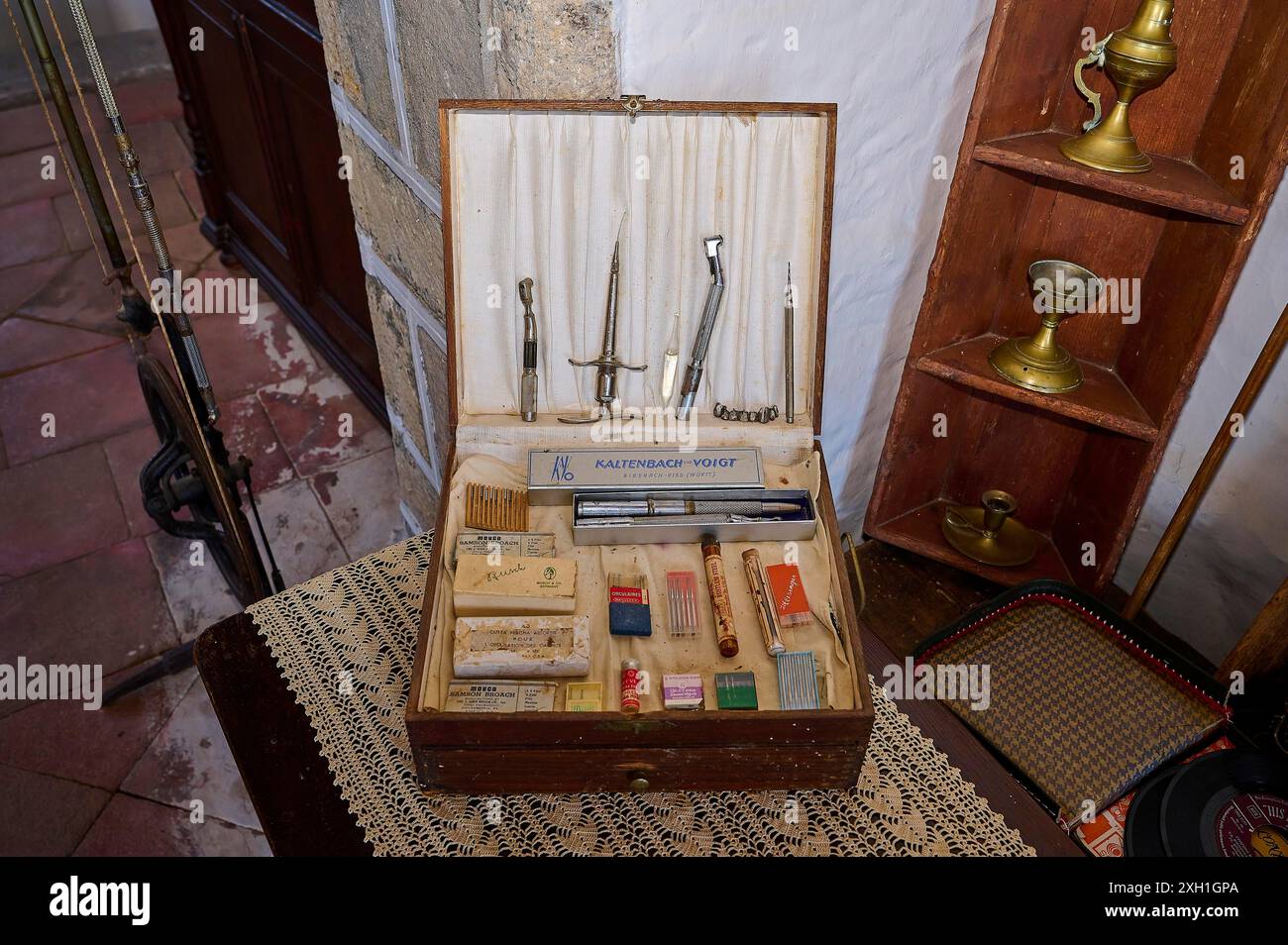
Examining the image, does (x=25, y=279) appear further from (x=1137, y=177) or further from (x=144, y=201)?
(x=1137, y=177)

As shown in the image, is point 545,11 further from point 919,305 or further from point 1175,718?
point 1175,718

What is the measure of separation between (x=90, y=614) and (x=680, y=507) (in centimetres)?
176

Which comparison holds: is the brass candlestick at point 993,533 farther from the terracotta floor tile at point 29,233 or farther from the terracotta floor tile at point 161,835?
the terracotta floor tile at point 29,233

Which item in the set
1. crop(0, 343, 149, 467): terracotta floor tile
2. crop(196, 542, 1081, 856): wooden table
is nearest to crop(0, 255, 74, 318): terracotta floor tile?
crop(0, 343, 149, 467): terracotta floor tile

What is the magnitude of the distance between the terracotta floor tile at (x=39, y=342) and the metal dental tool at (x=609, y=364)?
2.43 metres

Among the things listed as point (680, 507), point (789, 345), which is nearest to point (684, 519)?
point (680, 507)

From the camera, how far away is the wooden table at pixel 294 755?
1040 mm

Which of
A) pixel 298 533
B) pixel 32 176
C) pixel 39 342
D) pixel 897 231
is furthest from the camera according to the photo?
pixel 32 176

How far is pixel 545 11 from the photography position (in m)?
1.03

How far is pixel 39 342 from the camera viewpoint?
3021 mm

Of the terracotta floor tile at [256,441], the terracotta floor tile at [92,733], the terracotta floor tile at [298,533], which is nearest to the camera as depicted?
the terracotta floor tile at [92,733]

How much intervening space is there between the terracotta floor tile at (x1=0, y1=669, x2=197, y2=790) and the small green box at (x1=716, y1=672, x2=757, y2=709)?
1547 mm

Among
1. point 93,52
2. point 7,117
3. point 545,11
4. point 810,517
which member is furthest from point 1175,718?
point 7,117
